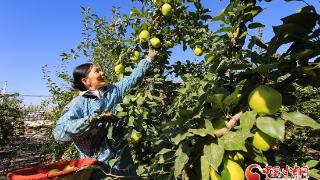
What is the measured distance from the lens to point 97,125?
2199 millimetres

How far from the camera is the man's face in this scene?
2479 mm

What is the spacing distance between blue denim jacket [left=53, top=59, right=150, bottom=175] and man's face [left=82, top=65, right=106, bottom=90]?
7 cm

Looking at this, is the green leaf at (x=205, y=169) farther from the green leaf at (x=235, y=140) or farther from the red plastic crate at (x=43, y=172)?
the red plastic crate at (x=43, y=172)

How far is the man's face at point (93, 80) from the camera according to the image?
2479 mm

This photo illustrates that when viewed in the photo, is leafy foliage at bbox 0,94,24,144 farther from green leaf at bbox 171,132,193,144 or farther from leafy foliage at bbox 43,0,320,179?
green leaf at bbox 171,132,193,144

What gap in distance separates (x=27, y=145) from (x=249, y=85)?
9756 millimetres

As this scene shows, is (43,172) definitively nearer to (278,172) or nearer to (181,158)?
(181,158)

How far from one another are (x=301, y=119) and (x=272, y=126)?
85 mm

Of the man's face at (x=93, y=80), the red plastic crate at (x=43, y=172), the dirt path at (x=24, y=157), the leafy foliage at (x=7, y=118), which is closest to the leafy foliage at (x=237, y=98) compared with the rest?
the red plastic crate at (x=43, y=172)

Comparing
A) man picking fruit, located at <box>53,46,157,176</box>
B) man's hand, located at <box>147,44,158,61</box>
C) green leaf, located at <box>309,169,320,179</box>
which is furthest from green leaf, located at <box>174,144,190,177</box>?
man's hand, located at <box>147,44,158,61</box>

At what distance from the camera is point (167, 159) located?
3.88 ft

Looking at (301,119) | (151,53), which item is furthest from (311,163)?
(151,53)

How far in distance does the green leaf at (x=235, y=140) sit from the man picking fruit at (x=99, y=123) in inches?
42.4

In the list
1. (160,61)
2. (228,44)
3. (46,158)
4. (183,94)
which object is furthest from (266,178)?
(46,158)
